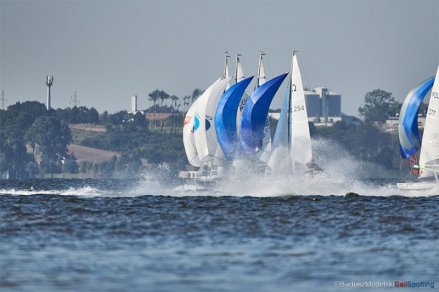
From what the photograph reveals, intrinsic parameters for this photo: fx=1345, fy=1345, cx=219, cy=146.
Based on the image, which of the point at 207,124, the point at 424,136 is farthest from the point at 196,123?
the point at 424,136

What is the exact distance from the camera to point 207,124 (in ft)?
330

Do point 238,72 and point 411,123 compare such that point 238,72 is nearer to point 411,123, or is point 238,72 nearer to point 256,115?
point 256,115

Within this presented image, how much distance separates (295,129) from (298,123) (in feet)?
1.37

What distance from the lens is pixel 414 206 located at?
2606 inches

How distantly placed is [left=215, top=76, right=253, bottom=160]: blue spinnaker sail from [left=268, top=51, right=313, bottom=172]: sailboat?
47.2ft

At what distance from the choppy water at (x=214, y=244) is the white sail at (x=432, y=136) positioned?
860 cm

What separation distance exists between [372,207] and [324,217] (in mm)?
9161

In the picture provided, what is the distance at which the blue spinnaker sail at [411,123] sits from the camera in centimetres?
8188

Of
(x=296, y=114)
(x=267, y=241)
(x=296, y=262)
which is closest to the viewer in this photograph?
A: (x=296, y=262)

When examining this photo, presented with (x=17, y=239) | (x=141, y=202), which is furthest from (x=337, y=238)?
(x=141, y=202)

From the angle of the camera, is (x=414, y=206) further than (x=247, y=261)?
Yes

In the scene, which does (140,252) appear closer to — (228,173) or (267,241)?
(267,241)

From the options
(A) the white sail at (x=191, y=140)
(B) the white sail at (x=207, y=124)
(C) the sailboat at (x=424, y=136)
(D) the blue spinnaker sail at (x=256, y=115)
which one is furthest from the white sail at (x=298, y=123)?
(A) the white sail at (x=191, y=140)

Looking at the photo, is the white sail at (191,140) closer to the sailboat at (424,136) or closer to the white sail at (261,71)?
the white sail at (261,71)
